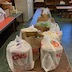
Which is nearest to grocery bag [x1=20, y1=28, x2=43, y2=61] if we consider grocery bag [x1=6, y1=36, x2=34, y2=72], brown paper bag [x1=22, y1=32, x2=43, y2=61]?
brown paper bag [x1=22, y1=32, x2=43, y2=61]

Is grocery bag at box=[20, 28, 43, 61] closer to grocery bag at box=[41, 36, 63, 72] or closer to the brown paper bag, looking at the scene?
the brown paper bag

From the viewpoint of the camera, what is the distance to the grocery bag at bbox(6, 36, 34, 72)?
1073 mm

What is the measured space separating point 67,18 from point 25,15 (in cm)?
224

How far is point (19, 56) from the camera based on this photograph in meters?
1.08

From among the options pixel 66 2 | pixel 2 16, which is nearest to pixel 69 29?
pixel 2 16

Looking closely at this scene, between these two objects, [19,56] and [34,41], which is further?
[34,41]

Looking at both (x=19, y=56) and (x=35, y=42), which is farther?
(x=35, y=42)

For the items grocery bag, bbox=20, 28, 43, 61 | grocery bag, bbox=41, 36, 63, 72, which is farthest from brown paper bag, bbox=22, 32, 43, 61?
grocery bag, bbox=41, 36, 63, 72

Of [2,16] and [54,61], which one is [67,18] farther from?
[54,61]

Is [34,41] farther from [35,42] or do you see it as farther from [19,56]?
[19,56]

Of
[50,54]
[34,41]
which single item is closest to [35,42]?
[34,41]

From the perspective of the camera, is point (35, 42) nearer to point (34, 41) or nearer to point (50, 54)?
point (34, 41)

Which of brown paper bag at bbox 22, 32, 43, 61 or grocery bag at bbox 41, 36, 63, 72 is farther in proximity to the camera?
brown paper bag at bbox 22, 32, 43, 61

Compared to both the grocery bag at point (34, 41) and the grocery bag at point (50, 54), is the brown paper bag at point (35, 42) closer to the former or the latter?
the grocery bag at point (34, 41)
